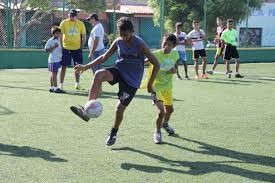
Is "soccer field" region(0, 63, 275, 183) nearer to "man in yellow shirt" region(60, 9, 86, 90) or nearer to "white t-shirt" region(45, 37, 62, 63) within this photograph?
"white t-shirt" region(45, 37, 62, 63)

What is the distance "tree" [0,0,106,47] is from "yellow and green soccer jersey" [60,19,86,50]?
7.84m

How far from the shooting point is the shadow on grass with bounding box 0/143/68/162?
6.21 m

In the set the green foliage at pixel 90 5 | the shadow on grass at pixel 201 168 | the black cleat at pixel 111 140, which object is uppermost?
the green foliage at pixel 90 5

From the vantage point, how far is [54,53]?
41.5 ft

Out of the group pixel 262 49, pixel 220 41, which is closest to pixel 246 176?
pixel 220 41

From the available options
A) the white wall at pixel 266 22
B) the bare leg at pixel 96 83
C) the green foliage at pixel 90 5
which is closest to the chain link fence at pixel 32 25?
the green foliage at pixel 90 5

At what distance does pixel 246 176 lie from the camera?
5.60m

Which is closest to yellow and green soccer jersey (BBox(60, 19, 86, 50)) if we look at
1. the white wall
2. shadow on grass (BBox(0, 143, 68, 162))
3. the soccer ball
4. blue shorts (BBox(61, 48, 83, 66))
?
blue shorts (BBox(61, 48, 83, 66))

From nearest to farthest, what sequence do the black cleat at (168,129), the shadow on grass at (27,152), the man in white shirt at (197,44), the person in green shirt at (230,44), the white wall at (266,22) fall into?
1. the shadow on grass at (27,152)
2. the black cleat at (168,129)
3. the man in white shirt at (197,44)
4. the person in green shirt at (230,44)
5. the white wall at (266,22)

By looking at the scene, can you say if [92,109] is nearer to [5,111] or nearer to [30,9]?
[5,111]

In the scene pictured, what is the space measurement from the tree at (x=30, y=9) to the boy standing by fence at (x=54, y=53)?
7.91 m

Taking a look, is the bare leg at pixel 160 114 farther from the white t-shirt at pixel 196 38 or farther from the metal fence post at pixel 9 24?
the metal fence post at pixel 9 24

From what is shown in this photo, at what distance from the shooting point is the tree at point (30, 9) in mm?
20406

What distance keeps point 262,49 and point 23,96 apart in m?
16.7
